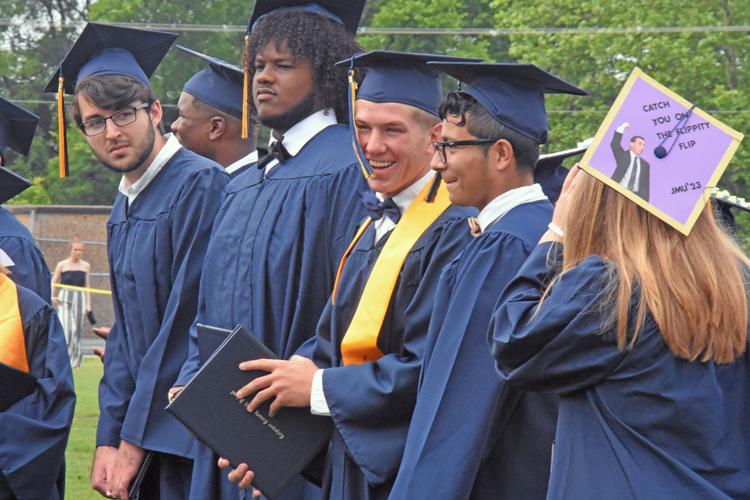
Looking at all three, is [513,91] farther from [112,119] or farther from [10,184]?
[10,184]

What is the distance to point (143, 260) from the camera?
5.55m

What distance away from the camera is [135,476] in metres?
5.39

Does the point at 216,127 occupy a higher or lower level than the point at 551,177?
lower

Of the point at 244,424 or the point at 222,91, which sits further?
the point at 222,91

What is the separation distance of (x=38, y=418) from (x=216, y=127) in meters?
2.19

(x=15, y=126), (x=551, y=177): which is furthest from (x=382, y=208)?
(x=15, y=126)

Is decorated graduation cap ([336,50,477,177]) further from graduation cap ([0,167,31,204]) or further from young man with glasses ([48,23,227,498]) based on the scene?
graduation cap ([0,167,31,204])

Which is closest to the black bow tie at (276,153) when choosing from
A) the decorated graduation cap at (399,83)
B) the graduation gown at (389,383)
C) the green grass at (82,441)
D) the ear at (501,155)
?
the decorated graduation cap at (399,83)

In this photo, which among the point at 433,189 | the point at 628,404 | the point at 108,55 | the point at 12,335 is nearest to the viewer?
the point at 628,404

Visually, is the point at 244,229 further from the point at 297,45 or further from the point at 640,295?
the point at 640,295

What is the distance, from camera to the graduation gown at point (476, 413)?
3.66 m

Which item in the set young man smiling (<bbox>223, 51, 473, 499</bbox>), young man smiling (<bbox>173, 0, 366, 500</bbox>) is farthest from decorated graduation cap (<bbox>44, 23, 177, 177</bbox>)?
young man smiling (<bbox>223, 51, 473, 499</bbox>)

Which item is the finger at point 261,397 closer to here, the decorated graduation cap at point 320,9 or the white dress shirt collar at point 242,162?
the decorated graduation cap at point 320,9

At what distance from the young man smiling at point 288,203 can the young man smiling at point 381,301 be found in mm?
317
